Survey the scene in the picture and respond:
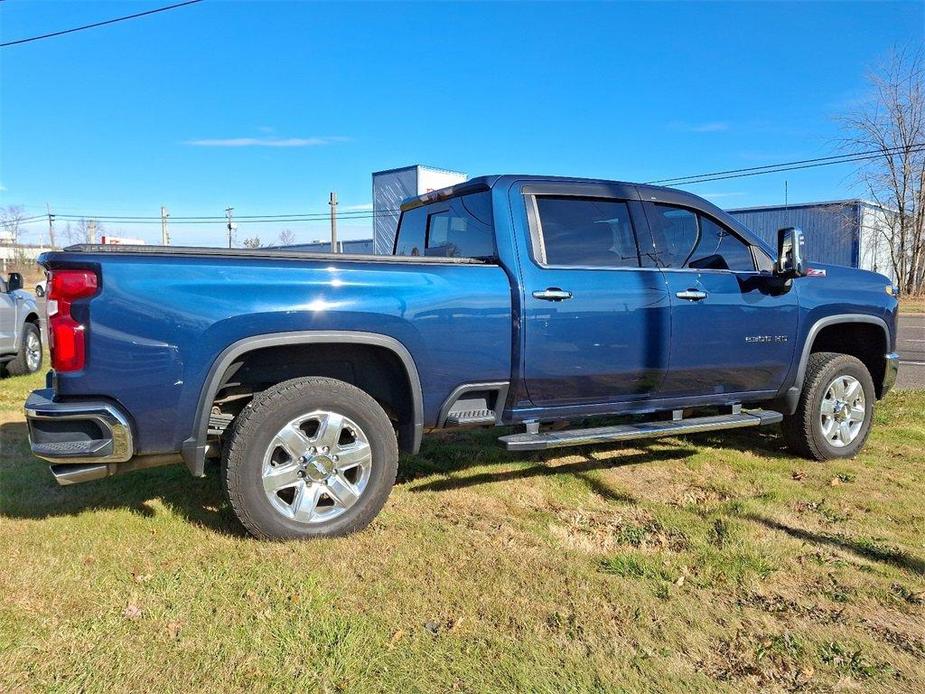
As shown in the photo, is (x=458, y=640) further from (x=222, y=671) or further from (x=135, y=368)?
(x=135, y=368)

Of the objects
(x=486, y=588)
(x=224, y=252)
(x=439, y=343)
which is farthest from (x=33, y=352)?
(x=486, y=588)

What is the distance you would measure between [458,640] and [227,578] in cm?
112

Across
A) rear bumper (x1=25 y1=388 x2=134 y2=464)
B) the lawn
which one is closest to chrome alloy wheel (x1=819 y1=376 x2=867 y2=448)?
the lawn

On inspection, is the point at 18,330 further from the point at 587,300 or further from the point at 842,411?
the point at 842,411

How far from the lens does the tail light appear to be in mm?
2906

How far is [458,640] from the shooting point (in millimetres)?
2531

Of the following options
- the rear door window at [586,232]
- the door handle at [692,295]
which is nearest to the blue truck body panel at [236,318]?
the rear door window at [586,232]

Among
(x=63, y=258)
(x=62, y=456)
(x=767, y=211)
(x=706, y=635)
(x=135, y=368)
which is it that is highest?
(x=767, y=211)

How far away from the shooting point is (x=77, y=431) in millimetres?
2980

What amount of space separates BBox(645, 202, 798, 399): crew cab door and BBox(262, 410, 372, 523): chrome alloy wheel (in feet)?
6.88

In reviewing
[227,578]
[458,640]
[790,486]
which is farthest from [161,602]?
[790,486]

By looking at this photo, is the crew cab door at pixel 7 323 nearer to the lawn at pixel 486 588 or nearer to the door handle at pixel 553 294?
the lawn at pixel 486 588

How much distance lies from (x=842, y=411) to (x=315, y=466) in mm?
4010

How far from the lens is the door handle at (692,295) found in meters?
4.25
